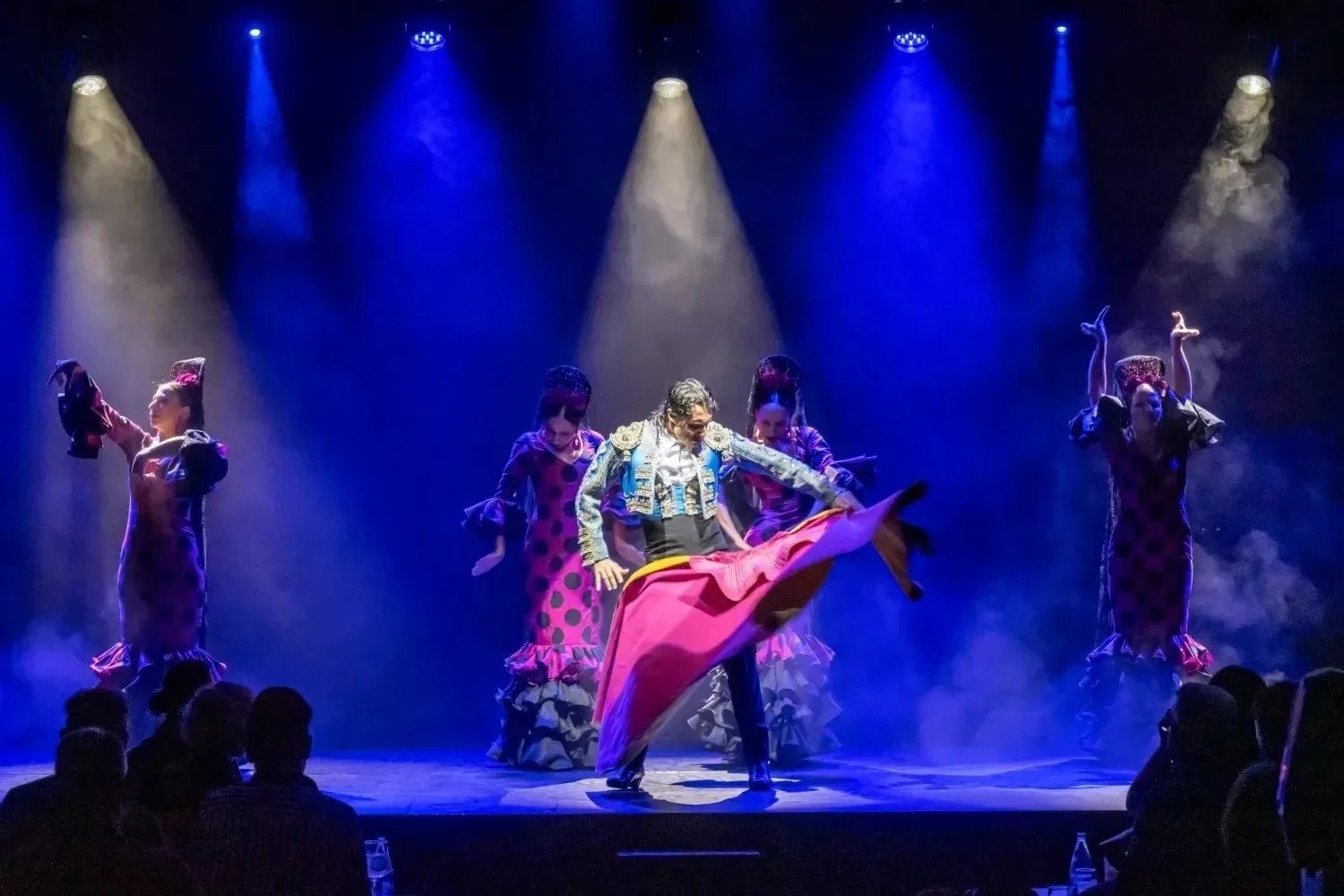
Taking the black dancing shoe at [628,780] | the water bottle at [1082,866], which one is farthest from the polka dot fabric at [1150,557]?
the black dancing shoe at [628,780]

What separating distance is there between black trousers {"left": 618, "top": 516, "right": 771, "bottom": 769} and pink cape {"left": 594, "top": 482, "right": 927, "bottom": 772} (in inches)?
10.4

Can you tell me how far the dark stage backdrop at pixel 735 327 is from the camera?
873 centimetres

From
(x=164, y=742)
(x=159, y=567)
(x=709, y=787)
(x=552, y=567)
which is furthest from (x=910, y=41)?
(x=164, y=742)

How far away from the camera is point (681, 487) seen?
20.7 ft

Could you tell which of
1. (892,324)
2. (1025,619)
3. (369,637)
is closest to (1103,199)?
(892,324)

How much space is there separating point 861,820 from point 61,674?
5621 mm

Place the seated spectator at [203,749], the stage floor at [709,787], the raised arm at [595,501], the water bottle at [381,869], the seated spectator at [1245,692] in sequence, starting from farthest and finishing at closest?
the raised arm at [595,501], the stage floor at [709,787], the water bottle at [381,869], the seated spectator at [1245,692], the seated spectator at [203,749]

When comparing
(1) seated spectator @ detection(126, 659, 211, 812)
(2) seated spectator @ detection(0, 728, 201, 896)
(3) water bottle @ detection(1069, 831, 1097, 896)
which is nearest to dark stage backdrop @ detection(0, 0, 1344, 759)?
(3) water bottle @ detection(1069, 831, 1097, 896)

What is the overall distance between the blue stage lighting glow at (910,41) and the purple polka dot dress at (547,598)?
11.3 ft

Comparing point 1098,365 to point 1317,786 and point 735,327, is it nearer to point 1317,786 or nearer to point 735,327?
point 735,327

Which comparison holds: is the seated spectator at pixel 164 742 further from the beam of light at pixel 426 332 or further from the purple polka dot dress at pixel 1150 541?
the purple polka dot dress at pixel 1150 541

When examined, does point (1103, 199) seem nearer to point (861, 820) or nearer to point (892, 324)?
point (892, 324)

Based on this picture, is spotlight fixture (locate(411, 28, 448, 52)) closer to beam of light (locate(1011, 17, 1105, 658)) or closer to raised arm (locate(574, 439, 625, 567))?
raised arm (locate(574, 439, 625, 567))

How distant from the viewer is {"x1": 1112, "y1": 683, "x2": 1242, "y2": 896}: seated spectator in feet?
11.0
